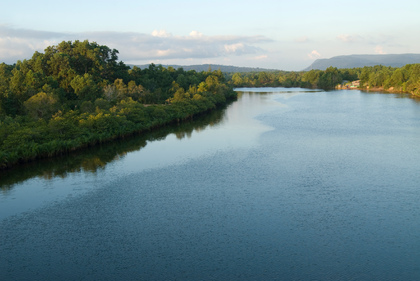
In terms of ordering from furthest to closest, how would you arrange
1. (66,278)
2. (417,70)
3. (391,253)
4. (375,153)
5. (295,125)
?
(417,70) < (295,125) < (375,153) < (391,253) < (66,278)

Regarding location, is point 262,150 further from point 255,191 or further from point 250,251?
point 250,251

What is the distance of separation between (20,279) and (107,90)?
167 ft

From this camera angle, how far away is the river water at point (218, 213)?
16703mm

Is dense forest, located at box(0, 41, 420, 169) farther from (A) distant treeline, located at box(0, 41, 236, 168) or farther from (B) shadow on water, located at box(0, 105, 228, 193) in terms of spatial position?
(B) shadow on water, located at box(0, 105, 228, 193)

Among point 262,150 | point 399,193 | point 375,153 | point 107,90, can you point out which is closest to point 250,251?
point 399,193

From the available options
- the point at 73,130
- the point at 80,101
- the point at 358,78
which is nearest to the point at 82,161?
the point at 73,130

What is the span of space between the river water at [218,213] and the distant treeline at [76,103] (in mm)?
2600

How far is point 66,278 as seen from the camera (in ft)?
52.3

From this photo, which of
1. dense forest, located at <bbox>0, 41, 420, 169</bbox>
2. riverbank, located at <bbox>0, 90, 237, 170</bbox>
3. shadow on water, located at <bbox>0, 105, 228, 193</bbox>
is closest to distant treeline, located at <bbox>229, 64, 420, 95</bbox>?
dense forest, located at <bbox>0, 41, 420, 169</bbox>

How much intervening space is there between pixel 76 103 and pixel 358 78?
15602 cm

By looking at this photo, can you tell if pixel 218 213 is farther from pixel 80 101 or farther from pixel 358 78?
pixel 358 78

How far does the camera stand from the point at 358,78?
179750 millimetres

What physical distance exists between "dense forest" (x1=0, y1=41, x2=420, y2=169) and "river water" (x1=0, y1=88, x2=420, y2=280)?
272cm

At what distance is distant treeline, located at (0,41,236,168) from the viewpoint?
35812 millimetres
